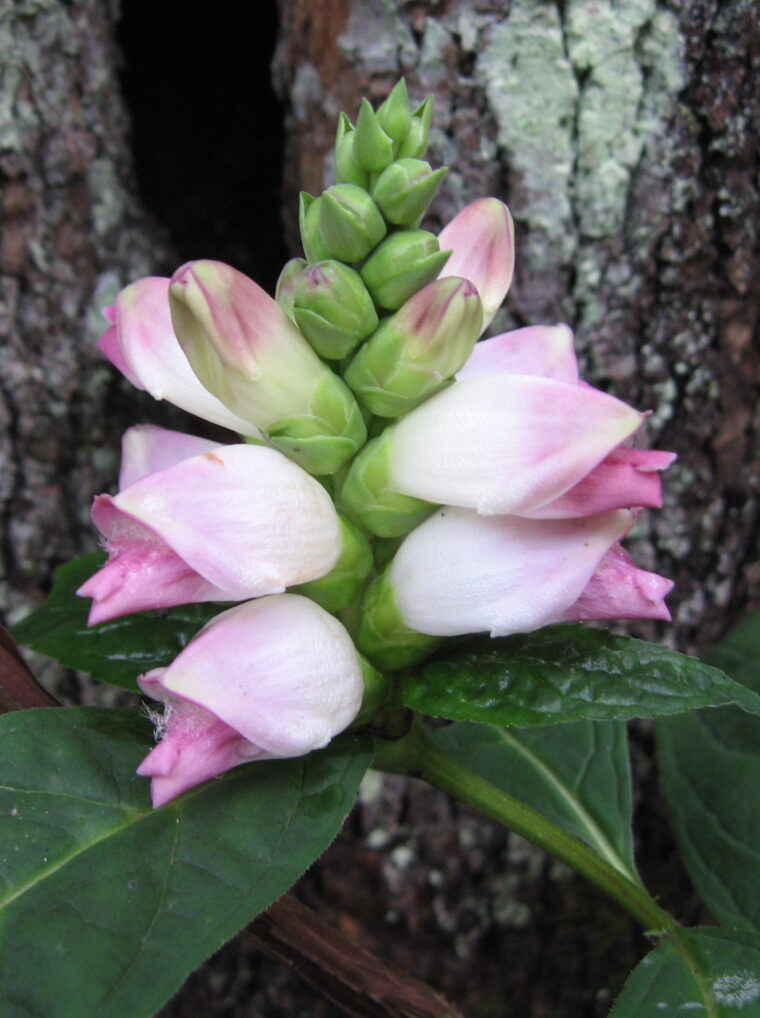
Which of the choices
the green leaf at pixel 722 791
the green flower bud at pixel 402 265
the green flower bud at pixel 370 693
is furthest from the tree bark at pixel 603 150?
the green flower bud at pixel 370 693

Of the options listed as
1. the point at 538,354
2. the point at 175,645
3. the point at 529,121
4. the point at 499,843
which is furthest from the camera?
the point at 499,843

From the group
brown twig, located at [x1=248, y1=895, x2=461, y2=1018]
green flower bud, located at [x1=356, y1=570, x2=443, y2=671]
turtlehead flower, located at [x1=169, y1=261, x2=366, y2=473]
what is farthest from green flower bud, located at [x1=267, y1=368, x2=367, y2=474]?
brown twig, located at [x1=248, y1=895, x2=461, y2=1018]

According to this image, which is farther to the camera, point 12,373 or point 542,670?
point 12,373

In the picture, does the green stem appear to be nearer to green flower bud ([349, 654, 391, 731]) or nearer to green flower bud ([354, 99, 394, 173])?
green flower bud ([349, 654, 391, 731])

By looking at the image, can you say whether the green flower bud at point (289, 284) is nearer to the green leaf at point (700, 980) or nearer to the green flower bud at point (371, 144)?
the green flower bud at point (371, 144)

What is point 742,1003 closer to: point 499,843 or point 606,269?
point 499,843

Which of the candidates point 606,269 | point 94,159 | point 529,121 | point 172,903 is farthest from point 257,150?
point 172,903

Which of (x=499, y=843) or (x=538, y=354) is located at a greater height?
(x=538, y=354)
